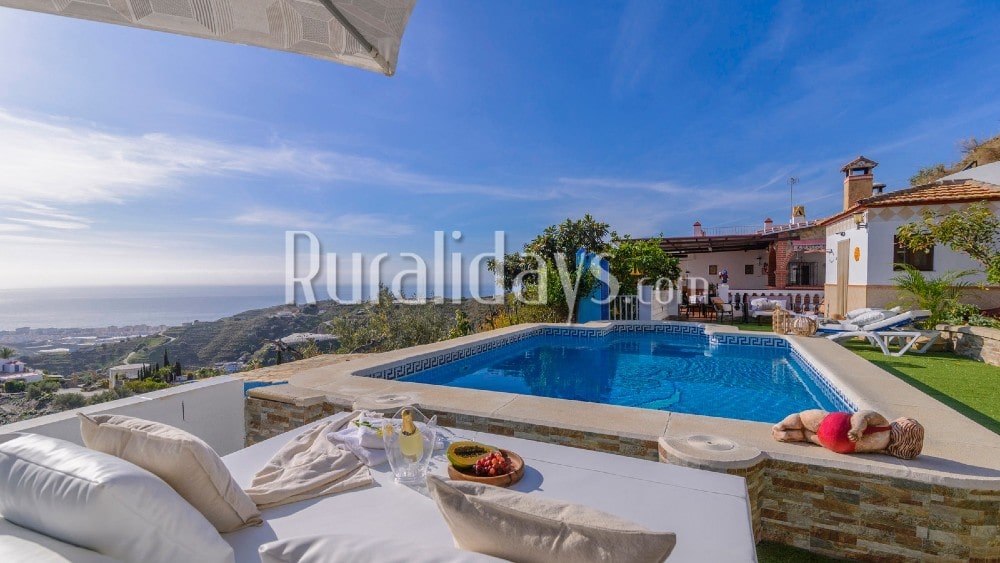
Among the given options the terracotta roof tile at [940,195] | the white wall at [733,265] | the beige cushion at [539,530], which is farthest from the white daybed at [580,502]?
the white wall at [733,265]

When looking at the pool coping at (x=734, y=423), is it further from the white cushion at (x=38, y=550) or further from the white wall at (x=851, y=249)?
the white wall at (x=851, y=249)

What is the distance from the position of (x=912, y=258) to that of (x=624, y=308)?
21.3ft

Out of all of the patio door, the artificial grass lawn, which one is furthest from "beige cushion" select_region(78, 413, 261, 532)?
the patio door

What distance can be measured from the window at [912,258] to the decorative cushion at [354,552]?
12796 millimetres

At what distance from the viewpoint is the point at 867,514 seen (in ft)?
8.33

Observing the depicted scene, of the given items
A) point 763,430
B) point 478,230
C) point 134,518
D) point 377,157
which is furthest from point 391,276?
point 134,518

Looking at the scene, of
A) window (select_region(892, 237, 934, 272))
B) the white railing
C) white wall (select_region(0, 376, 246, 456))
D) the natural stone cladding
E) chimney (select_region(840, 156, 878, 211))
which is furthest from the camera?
chimney (select_region(840, 156, 878, 211))

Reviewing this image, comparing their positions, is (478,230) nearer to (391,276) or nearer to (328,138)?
(391,276)

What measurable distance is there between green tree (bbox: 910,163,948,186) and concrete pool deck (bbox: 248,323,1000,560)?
23.7 meters

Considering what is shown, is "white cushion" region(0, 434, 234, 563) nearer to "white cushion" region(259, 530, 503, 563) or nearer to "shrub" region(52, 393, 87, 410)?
"white cushion" region(259, 530, 503, 563)

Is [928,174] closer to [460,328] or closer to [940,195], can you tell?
[940,195]

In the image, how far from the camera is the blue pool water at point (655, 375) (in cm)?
554

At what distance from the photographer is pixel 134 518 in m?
1.13

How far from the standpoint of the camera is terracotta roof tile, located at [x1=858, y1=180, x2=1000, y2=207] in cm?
937
